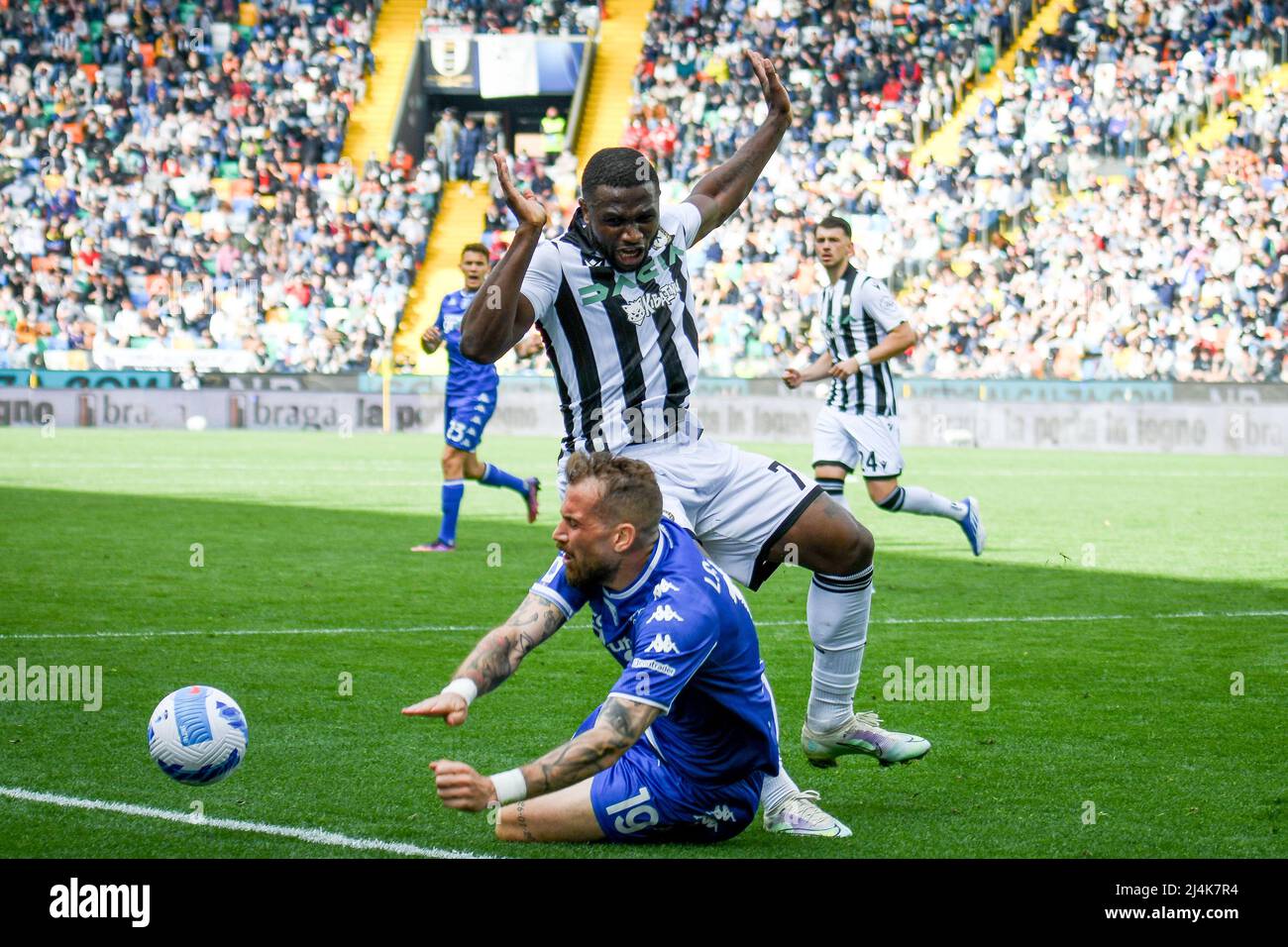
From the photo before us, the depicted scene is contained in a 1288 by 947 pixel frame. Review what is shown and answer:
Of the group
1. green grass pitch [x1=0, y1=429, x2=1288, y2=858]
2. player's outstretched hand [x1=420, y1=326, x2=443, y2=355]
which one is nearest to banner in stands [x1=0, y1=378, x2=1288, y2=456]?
green grass pitch [x1=0, y1=429, x2=1288, y2=858]

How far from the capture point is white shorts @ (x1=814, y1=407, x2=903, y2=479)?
39.7 ft

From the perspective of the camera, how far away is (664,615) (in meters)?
4.65

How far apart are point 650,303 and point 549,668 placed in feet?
9.03

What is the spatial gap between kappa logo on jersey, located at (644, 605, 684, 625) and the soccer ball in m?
1.52

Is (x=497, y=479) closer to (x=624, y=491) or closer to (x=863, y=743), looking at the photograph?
(x=863, y=743)

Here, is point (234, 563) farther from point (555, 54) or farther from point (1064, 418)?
point (555, 54)

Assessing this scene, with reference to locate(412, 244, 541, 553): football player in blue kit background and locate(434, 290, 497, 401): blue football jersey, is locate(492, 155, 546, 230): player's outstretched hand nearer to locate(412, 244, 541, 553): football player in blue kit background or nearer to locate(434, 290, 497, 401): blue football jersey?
locate(412, 244, 541, 553): football player in blue kit background

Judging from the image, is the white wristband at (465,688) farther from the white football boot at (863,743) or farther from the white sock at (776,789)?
the white football boot at (863,743)

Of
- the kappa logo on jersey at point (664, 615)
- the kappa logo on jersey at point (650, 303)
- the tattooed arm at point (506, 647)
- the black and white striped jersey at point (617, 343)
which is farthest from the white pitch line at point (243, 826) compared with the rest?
the kappa logo on jersey at point (650, 303)

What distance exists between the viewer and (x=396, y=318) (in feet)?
120

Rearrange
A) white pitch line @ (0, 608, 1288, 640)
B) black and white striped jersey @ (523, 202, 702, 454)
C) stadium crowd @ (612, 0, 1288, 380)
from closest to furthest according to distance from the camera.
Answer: black and white striped jersey @ (523, 202, 702, 454)
white pitch line @ (0, 608, 1288, 640)
stadium crowd @ (612, 0, 1288, 380)

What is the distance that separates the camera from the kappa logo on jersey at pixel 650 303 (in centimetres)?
582

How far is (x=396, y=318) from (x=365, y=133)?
7.64m

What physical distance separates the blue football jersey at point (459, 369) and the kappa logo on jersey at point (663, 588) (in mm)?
8812
